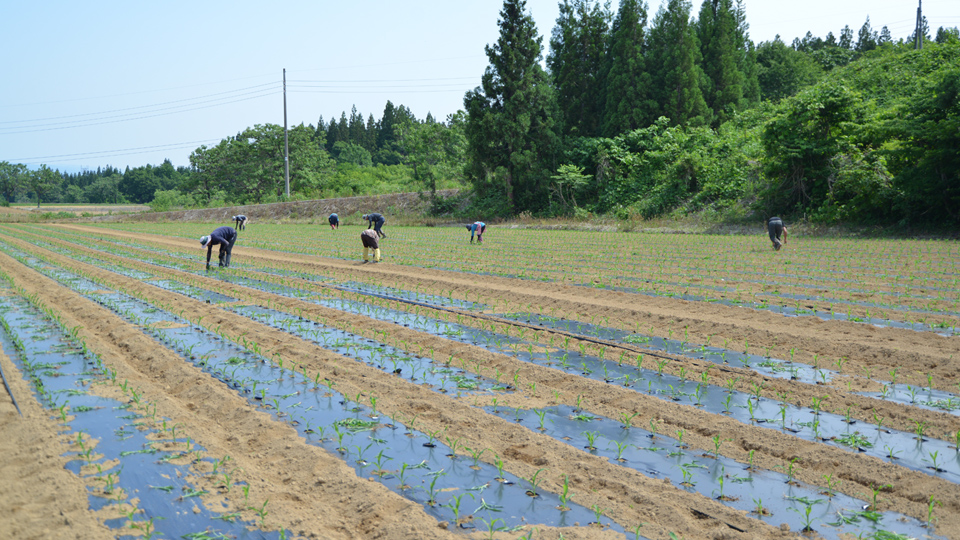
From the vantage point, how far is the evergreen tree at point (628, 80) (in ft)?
120

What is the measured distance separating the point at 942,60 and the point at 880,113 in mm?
8141

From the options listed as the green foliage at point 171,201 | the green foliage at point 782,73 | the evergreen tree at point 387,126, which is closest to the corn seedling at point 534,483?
the green foliage at point 782,73

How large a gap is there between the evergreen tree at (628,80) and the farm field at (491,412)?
26623 millimetres

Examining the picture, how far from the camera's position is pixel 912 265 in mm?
13898

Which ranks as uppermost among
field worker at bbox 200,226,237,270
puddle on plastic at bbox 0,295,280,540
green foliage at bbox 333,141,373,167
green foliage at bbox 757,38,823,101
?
green foliage at bbox 757,38,823,101

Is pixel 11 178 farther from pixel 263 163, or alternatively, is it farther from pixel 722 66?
pixel 722 66

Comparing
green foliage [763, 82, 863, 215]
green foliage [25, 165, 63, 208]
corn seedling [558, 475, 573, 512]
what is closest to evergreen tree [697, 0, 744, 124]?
green foliage [763, 82, 863, 215]

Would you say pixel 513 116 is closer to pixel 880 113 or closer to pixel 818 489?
pixel 880 113

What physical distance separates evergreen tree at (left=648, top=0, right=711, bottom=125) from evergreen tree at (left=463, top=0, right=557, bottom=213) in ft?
20.2

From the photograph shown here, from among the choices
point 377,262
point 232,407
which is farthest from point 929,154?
point 232,407

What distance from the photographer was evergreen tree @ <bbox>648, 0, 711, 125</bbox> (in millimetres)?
35688

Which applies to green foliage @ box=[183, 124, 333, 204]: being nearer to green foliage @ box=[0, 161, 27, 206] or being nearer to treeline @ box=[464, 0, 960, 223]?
treeline @ box=[464, 0, 960, 223]

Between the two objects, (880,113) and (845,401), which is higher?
(880,113)

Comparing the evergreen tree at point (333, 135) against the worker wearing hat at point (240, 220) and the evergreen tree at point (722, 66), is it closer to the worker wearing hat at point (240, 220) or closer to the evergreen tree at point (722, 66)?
the worker wearing hat at point (240, 220)
